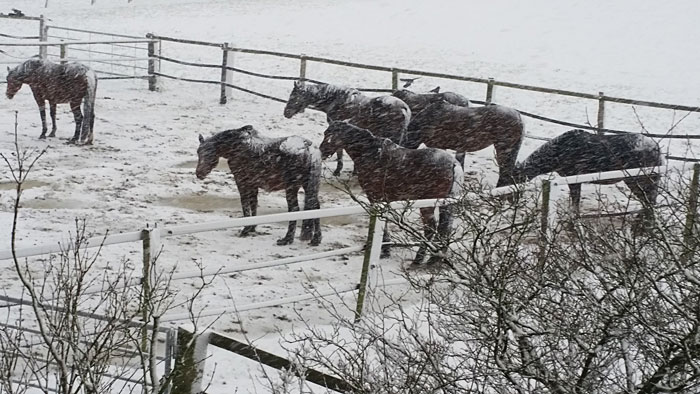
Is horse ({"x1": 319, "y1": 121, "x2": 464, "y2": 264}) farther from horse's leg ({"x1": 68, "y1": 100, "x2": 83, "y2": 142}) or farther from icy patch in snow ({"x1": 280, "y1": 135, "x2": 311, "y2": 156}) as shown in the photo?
horse's leg ({"x1": 68, "y1": 100, "x2": 83, "y2": 142})

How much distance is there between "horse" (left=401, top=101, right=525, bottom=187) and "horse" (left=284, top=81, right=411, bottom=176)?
20 cm

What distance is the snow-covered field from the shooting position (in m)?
8.30

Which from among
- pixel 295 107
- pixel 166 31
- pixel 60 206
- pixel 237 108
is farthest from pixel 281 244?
pixel 166 31

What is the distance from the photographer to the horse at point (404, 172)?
8109 millimetres

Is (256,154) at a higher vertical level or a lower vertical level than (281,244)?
higher

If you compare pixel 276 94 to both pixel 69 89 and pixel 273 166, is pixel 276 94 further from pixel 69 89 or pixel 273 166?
pixel 273 166

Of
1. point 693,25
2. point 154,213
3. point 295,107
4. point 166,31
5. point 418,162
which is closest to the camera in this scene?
point 418,162

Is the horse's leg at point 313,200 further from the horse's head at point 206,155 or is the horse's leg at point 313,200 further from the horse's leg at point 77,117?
the horse's leg at point 77,117

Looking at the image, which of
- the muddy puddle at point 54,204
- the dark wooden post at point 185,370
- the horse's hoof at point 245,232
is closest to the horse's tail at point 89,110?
the muddy puddle at point 54,204

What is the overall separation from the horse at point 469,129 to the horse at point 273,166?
3.09 metres

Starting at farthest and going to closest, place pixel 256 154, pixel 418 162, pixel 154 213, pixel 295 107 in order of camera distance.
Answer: pixel 295 107 → pixel 154 213 → pixel 256 154 → pixel 418 162

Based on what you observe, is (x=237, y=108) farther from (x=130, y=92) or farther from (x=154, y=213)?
(x=154, y=213)

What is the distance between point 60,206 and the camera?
9.66 metres

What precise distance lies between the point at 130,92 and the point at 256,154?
9521 mm
